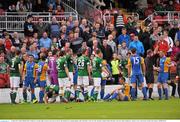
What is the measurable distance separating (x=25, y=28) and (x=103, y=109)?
8.48m

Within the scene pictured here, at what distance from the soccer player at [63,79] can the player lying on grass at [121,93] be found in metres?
1.58

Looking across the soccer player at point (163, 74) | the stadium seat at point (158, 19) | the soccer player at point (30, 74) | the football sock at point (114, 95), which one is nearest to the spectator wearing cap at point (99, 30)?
the soccer player at point (163, 74)

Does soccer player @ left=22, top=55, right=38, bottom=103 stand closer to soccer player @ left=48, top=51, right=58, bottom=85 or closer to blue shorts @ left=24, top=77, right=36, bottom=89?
blue shorts @ left=24, top=77, right=36, bottom=89

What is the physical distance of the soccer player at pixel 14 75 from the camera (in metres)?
27.1

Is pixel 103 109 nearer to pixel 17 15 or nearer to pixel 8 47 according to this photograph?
pixel 8 47

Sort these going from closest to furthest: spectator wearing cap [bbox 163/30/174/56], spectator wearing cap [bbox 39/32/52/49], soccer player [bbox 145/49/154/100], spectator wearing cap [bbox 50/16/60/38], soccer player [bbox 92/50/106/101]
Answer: soccer player [bbox 92/50/106/101] < soccer player [bbox 145/49/154/100] < spectator wearing cap [bbox 39/32/52/49] < spectator wearing cap [bbox 163/30/174/56] < spectator wearing cap [bbox 50/16/60/38]

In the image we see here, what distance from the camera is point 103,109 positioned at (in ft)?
76.8

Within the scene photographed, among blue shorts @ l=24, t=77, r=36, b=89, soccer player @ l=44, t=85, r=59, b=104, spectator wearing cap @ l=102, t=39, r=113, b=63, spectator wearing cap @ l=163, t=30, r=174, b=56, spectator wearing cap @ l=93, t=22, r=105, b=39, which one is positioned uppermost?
spectator wearing cap @ l=93, t=22, r=105, b=39

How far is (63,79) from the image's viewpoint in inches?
1069

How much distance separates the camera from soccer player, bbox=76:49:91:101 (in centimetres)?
2731

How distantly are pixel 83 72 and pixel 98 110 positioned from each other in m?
4.52

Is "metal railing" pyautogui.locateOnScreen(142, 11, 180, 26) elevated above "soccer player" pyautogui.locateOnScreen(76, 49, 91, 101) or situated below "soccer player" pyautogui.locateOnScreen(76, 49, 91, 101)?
above

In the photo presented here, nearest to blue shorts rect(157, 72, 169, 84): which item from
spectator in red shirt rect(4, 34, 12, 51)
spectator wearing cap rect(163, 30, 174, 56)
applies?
spectator wearing cap rect(163, 30, 174, 56)

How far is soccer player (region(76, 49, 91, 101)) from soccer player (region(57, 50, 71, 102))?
45cm
